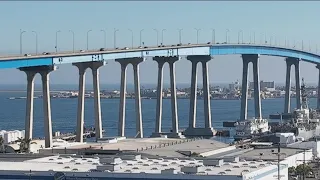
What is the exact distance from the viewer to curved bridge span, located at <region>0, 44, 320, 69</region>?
79006mm

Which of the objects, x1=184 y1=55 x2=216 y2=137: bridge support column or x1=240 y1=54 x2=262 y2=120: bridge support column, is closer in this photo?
x1=184 y1=55 x2=216 y2=137: bridge support column

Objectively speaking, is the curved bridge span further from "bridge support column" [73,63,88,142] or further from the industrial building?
the industrial building

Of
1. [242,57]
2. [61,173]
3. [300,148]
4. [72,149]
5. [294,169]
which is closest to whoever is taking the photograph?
[61,173]

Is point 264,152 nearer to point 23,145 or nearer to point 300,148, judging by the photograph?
point 300,148

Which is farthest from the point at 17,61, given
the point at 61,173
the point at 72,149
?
the point at 61,173

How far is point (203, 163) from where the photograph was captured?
56375 millimetres

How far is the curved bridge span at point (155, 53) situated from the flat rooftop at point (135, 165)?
1865 centimetres

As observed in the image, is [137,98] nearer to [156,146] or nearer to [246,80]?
[156,146]

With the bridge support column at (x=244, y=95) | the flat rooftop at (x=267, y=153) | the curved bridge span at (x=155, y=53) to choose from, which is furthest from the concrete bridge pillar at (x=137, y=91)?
the bridge support column at (x=244, y=95)

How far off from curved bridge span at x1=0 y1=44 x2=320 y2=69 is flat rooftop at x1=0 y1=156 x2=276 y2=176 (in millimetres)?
18650

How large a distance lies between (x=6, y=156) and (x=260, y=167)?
1833cm

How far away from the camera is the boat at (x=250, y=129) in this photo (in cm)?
11069

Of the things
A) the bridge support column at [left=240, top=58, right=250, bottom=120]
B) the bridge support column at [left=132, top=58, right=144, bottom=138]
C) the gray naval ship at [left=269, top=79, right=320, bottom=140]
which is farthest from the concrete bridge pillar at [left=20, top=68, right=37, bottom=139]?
the bridge support column at [left=240, top=58, right=250, bottom=120]

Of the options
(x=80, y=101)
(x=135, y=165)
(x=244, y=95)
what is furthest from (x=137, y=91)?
(x=135, y=165)
